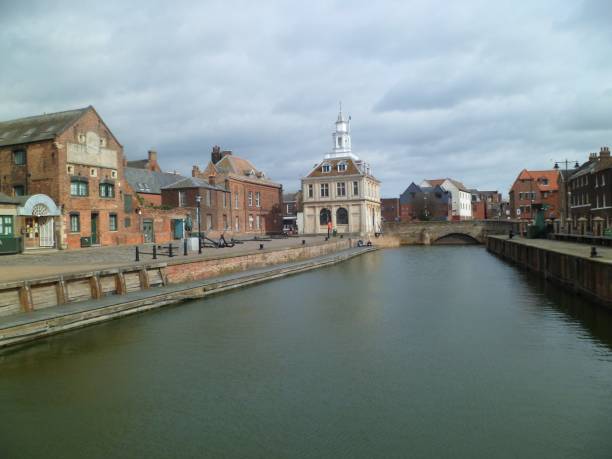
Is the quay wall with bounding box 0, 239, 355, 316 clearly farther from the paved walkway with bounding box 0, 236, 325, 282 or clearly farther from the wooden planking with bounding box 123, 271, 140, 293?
the paved walkway with bounding box 0, 236, 325, 282

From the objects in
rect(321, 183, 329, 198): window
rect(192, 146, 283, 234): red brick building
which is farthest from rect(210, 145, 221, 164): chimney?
rect(321, 183, 329, 198): window

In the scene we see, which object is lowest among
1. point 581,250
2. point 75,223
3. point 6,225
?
point 581,250

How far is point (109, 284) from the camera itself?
2153 cm

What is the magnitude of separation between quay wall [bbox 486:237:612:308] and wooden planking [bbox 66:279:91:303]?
804 inches

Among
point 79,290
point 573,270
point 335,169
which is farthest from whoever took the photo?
point 335,169

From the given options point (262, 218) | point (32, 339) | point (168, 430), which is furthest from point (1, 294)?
point (262, 218)

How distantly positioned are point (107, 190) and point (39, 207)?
22.9 feet

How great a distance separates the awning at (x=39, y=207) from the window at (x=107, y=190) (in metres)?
4.96

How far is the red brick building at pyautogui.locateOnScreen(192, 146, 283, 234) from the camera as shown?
212 ft

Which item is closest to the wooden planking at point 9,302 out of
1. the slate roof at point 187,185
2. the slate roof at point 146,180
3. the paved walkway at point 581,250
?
the paved walkway at point 581,250

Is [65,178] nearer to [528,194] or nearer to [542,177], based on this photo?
[528,194]

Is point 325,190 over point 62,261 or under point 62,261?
over

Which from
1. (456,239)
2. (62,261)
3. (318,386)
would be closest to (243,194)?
(456,239)

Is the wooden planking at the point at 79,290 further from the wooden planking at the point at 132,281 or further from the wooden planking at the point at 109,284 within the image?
the wooden planking at the point at 132,281
